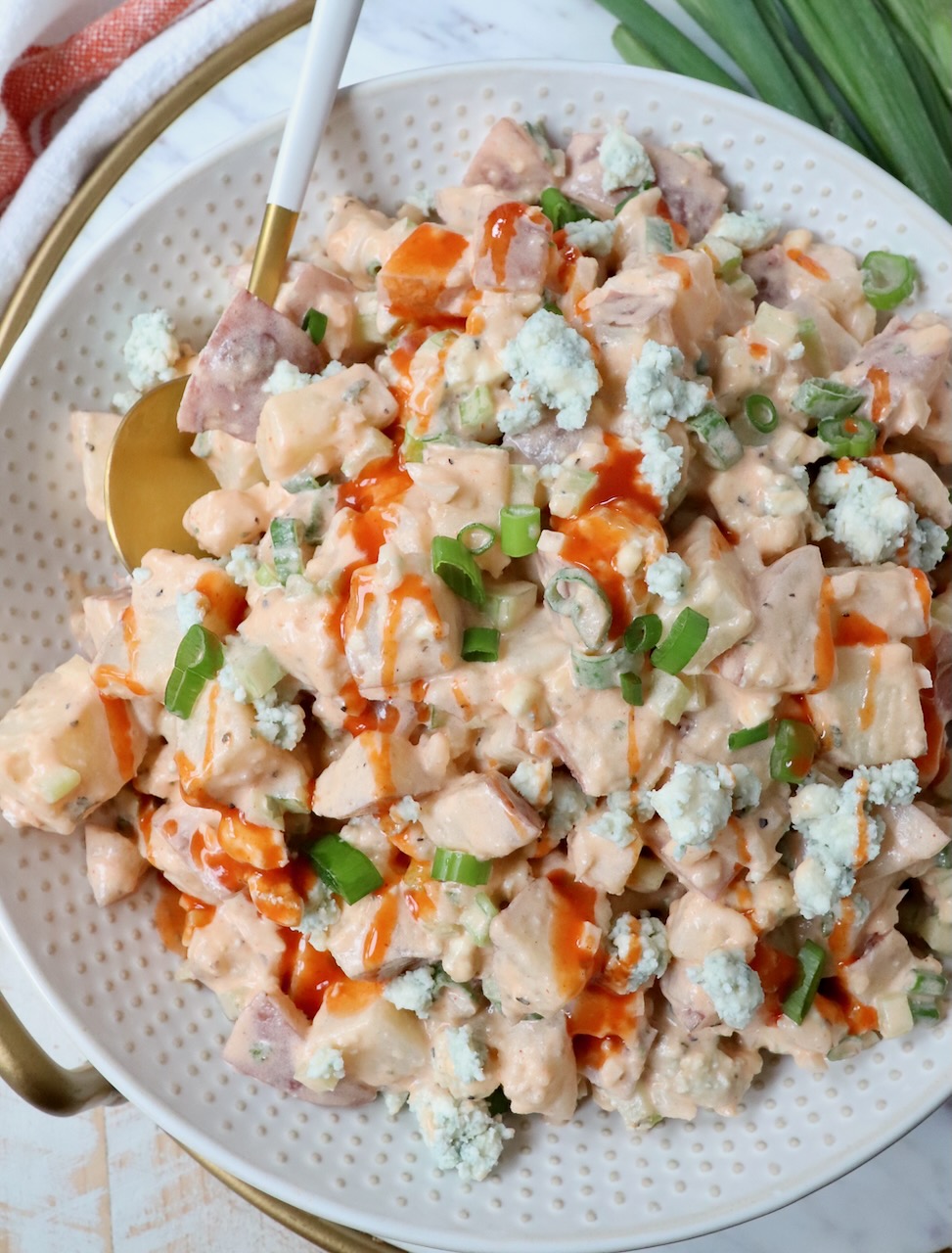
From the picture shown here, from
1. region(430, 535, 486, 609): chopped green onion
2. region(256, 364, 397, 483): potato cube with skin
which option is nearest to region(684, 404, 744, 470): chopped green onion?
region(430, 535, 486, 609): chopped green onion

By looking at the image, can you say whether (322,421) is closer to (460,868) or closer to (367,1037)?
(460,868)

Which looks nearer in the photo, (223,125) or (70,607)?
(70,607)

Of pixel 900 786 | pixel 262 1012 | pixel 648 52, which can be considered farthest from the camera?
pixel 648 52

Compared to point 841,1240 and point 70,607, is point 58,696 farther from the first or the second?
point 841,1240

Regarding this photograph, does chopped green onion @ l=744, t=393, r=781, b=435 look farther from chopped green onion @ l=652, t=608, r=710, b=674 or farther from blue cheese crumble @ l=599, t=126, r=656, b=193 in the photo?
blue cheese crumble @ l=599, t=126, r=656, b=193

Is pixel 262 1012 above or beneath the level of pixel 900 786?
above

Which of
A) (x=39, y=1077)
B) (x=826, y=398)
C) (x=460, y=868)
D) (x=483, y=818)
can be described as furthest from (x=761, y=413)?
(x=39, y=1077)

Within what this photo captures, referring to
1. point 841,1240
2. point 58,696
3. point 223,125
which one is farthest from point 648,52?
point 841,1240

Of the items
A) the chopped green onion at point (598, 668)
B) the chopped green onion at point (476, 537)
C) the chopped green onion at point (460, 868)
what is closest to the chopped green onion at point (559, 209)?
the chopped green onion at point (476, 537)
